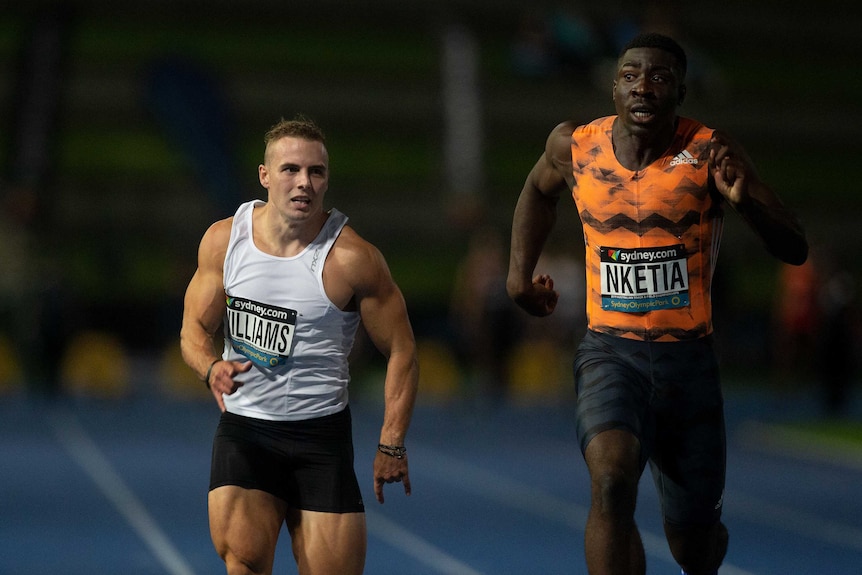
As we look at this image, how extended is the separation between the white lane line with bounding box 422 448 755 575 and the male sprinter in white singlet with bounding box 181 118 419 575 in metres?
3.44

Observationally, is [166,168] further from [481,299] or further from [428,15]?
[481,299]

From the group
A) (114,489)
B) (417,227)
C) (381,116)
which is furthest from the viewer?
(381,116)

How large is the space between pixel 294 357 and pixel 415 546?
3.89m

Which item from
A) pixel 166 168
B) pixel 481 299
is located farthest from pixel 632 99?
pixel 166 168

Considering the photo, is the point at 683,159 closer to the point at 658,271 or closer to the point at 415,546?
the point at 658,271

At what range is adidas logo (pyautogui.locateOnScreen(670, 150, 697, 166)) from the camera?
553 centimetres

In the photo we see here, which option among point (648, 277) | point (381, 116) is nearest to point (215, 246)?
point (648, 277)

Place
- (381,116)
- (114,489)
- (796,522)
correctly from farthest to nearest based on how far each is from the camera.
Answer: (381,116)
(114,489)
(796,522)

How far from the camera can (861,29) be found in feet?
106

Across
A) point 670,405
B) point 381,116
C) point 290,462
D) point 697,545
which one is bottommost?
point 697,545

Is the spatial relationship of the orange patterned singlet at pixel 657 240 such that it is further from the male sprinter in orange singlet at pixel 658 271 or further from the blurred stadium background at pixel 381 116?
the blurred stadium background at pixel 381 116

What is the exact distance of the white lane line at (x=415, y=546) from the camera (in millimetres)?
8398

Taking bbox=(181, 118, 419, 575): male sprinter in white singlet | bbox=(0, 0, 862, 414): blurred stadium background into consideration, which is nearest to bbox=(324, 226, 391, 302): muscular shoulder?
bbox=(181, 118, 419, 575): male sprinter in white singlet

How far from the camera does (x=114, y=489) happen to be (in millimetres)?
11547
